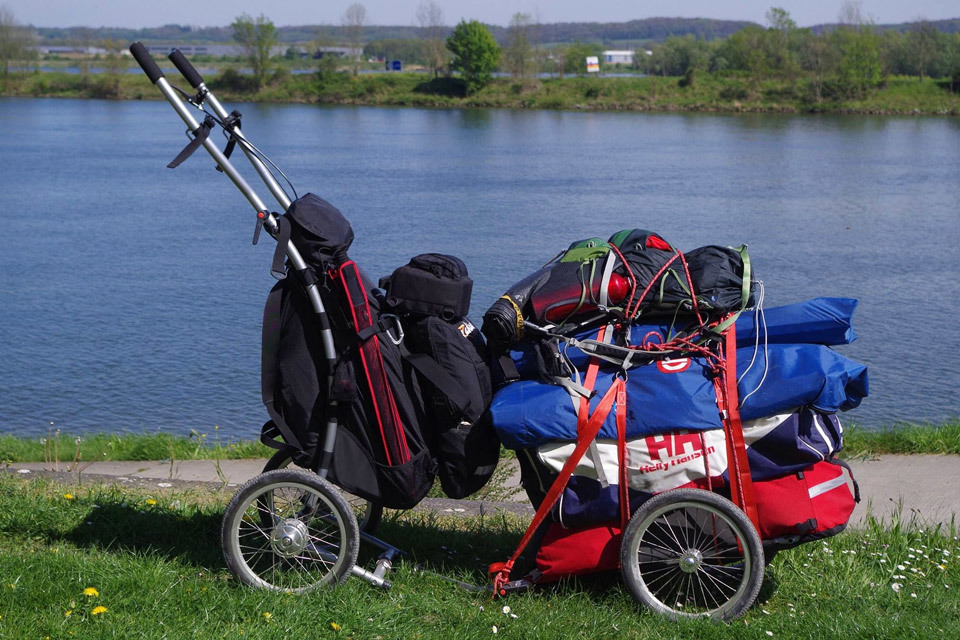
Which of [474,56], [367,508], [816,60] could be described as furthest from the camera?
[474,56]

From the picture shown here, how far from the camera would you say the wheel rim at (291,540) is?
14.1ft

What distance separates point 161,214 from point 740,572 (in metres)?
26.3

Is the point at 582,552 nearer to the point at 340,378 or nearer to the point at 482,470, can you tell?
the point at 482,470

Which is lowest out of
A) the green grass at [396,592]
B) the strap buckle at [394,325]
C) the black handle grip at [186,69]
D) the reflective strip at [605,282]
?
the green grass at [396,592]

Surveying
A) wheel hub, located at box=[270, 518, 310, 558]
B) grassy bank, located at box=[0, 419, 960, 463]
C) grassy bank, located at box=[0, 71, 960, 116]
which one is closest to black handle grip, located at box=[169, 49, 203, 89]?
wheel hub, located at box=[270, 518, 310, 558]

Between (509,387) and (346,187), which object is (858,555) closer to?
(509,387)

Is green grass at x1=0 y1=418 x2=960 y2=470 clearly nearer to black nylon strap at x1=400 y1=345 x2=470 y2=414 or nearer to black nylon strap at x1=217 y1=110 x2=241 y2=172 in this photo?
black nylon strap at x1=400 y1=345 x2=470 y2=414

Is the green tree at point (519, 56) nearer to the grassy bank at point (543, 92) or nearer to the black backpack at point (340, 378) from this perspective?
the grassy bank at point (543, 92)

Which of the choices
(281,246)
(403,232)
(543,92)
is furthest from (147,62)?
(543,92)

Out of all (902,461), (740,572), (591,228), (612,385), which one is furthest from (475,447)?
(591,228)

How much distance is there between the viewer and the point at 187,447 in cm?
926

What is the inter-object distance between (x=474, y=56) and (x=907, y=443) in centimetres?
9095

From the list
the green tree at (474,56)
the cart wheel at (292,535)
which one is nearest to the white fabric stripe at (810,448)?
the cart wheel at (292,535)

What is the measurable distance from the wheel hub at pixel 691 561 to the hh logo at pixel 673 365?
0.74 m
